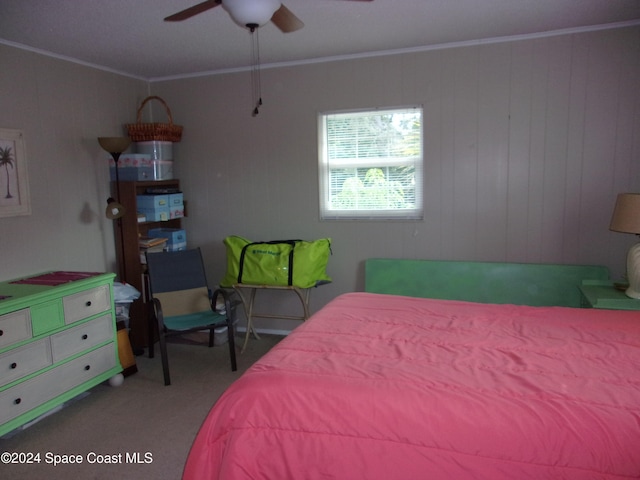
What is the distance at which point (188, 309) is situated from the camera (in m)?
3.97

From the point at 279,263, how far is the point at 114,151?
5.21 feet

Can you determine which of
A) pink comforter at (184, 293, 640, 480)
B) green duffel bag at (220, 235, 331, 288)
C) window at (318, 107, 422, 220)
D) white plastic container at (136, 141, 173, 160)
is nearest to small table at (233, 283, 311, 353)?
green duffel bag at (220, 235, 331, 288)

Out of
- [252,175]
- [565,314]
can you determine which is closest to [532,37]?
[565,314]

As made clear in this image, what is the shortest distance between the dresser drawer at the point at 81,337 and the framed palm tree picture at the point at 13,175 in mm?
934

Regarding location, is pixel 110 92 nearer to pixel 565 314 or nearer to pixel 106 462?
pixel 106 462

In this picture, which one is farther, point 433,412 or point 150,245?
point 150,245

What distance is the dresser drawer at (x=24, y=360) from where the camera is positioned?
270 cm

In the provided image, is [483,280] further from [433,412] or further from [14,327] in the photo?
[14,327]

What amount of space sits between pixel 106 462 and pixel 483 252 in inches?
115

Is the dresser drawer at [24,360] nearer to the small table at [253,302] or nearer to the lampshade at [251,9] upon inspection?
the small table at [253,302]

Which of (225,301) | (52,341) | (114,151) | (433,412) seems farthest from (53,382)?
(433,412)

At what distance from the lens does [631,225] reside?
2.83 m

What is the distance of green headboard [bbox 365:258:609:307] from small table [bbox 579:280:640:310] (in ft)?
1.14

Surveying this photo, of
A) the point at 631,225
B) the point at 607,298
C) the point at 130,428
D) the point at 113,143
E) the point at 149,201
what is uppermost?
the point at 113,143
